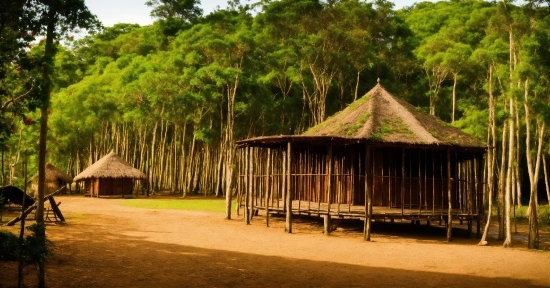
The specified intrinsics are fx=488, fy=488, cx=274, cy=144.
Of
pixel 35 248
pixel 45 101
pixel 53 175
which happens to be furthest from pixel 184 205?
pixel 35 248

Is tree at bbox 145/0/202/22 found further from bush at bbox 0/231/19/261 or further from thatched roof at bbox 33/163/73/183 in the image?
bush at bbox 0/231/19/261

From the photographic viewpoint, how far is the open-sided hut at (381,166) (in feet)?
57.7

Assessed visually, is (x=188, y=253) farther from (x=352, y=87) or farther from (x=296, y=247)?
(x=352, y=87)

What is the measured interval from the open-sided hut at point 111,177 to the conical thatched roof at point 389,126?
79.1 ft

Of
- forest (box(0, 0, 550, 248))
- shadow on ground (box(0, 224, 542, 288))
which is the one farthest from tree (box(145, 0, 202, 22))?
shadow on ground (box(0, 224, 542, 288))

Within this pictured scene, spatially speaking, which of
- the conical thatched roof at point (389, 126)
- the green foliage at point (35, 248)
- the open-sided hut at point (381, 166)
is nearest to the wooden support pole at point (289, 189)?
the open-sided hut at point (381, 166)

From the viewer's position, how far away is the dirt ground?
994 cm

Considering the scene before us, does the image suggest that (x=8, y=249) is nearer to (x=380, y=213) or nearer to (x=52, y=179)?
(x=380, y=213)

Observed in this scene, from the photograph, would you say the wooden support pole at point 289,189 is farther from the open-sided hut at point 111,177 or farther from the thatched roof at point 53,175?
the thatched roof at point 53,175

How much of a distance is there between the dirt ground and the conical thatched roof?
365 cm

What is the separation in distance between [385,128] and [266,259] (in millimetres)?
8367

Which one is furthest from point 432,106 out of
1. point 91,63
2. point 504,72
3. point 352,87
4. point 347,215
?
point 91,63

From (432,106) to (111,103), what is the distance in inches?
1157

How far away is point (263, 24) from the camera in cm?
4428
